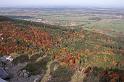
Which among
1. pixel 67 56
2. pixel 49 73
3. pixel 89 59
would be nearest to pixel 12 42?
pixel 67 56

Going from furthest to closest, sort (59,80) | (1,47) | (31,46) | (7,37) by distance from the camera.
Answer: (7,37)
(31,46)
(1,47)
(59,80)

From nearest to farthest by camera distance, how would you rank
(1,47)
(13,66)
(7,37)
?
(13,66)
(1,47)
(7,37)

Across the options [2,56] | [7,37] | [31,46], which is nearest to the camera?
[2,56]

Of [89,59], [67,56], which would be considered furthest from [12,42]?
[89,59]

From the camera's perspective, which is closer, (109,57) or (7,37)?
(109,57)

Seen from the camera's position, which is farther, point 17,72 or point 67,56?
point 67,56

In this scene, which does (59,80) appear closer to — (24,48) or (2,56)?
(2,56)

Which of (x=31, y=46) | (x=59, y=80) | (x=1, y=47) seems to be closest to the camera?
(x=59, y=80)

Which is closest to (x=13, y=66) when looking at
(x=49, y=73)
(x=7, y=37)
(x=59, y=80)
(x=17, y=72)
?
(x=17, y=72)

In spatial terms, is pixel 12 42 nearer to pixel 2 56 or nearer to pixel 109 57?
pixel 2 56
